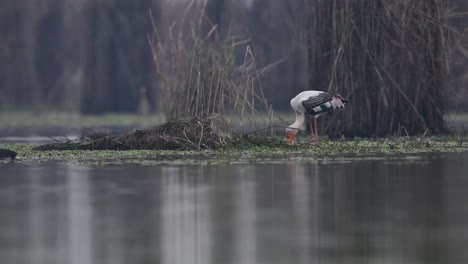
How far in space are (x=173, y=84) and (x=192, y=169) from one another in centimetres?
723

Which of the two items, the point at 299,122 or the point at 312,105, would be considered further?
Answer: the point at 312,105

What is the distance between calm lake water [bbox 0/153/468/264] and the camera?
806 cm

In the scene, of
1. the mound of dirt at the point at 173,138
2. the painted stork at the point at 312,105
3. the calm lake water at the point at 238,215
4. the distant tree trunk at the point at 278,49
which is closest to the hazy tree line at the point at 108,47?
the distant tree trunk at the point at 278,49

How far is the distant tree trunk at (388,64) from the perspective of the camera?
874 inches

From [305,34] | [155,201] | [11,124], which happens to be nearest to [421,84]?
[305,34]

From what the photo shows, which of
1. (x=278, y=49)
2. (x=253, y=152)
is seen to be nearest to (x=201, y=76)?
(x=253, y=152)

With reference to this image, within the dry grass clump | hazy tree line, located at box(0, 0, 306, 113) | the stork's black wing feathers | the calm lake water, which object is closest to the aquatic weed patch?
the stork's black wing feathers

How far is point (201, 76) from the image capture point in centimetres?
2105

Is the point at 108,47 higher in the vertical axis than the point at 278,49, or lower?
higher

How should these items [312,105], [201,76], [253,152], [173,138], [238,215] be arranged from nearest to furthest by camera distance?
[238,215]
[253,152]
[173,138]
[312,105]
[201,76]

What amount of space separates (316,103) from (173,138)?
2485 millimetres

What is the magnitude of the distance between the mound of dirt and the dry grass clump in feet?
2.29

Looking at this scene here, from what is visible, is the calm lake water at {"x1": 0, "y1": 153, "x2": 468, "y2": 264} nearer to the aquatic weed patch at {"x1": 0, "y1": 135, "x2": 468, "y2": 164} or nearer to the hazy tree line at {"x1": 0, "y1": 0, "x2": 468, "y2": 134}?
the aquatic weed patch at {"x1": 0, "y1": 135, "x2": 468, "y2": 164}

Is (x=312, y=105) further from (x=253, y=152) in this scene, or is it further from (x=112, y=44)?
(x=112, y=44)
